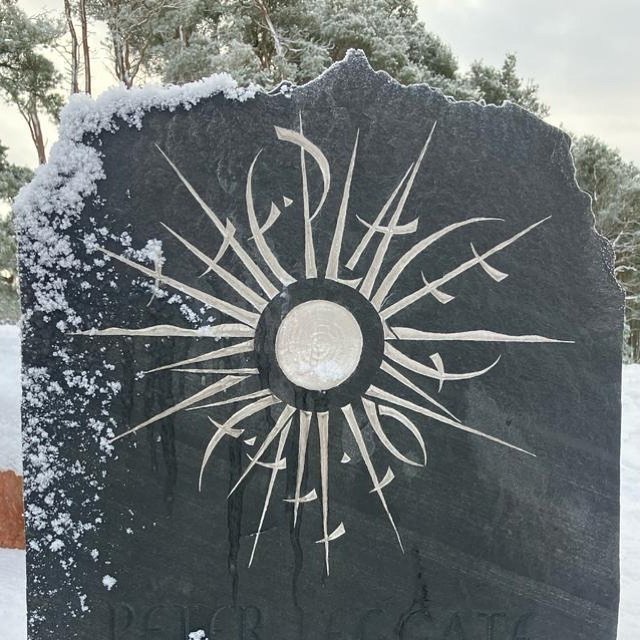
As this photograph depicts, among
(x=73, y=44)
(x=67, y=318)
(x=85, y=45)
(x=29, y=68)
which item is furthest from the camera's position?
(x=29, y=68)

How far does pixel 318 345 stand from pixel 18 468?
8.04 feet

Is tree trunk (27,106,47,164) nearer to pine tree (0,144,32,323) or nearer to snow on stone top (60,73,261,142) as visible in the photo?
pine tree (0,144,32,323)

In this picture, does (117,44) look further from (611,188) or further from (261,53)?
(611,188)

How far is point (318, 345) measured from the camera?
5.58 feet

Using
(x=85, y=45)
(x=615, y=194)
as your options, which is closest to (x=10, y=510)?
(x=85, y=45)

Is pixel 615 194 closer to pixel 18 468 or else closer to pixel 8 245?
pixel 8 245

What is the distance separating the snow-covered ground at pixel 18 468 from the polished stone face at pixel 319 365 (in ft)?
3.68

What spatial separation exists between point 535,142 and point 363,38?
7391 mm

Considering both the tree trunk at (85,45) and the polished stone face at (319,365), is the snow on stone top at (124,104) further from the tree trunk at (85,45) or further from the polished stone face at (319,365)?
the tree trunk at (85,45)

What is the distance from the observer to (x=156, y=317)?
5.49 feet

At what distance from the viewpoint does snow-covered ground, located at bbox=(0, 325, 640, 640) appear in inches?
103

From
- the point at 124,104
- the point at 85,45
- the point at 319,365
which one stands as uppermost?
the point at 85,45

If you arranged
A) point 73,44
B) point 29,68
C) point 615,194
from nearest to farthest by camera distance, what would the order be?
point 73,44
point 29,68
point 615,194

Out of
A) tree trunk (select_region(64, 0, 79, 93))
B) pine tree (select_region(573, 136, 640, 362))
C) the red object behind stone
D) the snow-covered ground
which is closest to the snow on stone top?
the snow-covered ground
